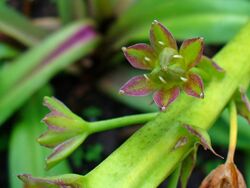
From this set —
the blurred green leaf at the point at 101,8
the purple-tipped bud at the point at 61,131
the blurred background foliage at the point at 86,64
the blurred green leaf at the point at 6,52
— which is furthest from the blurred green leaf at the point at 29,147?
the purple-tipped bud at the point at 61,131

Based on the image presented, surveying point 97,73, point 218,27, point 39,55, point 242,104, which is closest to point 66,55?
point 39,55

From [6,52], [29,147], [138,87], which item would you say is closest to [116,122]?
[138,87]

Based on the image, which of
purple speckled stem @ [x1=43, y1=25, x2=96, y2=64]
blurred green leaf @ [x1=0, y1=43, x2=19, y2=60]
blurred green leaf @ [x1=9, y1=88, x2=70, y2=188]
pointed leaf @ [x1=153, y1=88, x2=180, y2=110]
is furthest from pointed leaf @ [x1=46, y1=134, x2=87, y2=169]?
blurred green leaf @ [x1=0, y1=43, x2=19, y2=60]

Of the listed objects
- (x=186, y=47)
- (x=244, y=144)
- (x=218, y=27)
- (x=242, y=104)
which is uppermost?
(x=186, y=47)

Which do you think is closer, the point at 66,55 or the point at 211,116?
the point at 211,116

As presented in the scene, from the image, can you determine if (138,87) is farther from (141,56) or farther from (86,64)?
(86,64)

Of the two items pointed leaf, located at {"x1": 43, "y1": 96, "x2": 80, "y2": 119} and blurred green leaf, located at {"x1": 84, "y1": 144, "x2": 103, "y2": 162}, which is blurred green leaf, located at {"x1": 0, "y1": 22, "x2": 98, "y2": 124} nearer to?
blurred green leaf, located at {"x1": 84, "y1": 144, "x2": 103, "y2": 162}

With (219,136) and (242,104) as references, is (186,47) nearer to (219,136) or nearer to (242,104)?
(242,104)
